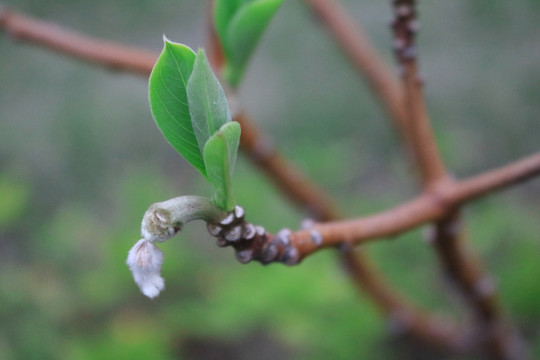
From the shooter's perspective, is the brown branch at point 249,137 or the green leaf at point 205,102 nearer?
the green leaf at point 205,102

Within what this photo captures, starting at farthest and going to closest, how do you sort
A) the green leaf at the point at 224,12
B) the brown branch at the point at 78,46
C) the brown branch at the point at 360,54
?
the brown branch at the point at 360,54
the brown branch at the point at 78,46
the green leaf at the point at 224,12

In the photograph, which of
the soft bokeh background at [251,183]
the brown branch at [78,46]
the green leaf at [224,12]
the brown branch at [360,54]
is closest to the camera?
the green leaf at [224,12]

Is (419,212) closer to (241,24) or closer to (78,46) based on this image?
(241,24)

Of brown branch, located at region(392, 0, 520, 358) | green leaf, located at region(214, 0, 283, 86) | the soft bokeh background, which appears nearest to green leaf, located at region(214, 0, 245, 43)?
green leaf, located at region(214, 0, 283, 86)

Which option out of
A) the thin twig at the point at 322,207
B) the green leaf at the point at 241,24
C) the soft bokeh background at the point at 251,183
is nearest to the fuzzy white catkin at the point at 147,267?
the green leaf at the point at 241,24

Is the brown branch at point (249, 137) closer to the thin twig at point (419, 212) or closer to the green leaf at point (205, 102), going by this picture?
the thin twig at point (419, 212)

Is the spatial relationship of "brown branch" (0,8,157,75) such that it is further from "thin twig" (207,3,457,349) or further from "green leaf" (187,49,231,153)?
"green leaf" (187,49,231,153)

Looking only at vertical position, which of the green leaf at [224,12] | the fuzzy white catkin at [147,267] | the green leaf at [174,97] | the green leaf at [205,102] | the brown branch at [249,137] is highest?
the brown branch at [249,137]

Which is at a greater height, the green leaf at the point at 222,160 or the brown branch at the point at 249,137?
the brown branch at the point at 249,137
